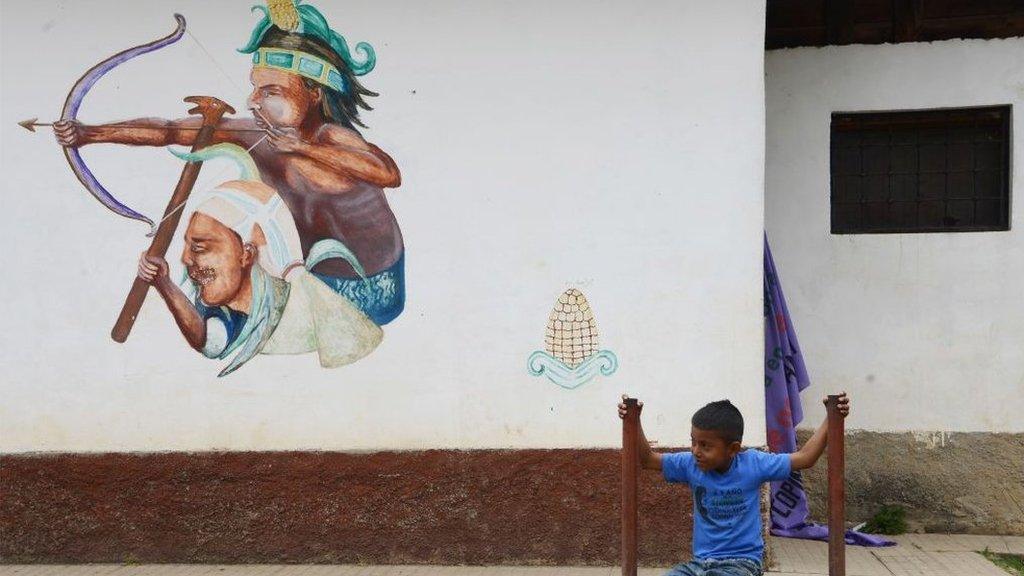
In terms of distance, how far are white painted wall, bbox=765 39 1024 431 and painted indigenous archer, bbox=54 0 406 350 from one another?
251cm

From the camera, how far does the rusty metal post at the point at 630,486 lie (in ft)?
12.1

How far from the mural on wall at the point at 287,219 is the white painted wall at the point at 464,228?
0.10 meters

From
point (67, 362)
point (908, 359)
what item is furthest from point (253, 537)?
point (908, 359)

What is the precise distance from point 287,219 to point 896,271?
3.69m

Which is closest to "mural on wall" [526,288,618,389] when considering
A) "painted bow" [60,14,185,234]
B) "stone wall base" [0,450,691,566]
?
"stone wall base" [0,450,691,566]

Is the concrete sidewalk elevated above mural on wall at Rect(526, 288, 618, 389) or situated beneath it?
situated beneath

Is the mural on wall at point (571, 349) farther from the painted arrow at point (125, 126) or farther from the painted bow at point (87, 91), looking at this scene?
the painted bow at point (87, 91)

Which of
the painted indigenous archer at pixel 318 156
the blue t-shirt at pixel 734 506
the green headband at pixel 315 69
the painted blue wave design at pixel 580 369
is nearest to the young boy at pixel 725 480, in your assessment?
the blue t-shirt at pixel 734 506

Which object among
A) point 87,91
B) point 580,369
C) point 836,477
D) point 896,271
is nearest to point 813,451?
point 836,477

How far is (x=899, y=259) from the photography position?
6.45m

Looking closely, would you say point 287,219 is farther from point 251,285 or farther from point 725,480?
point 725,480

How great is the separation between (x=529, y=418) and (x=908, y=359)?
97.6 inches

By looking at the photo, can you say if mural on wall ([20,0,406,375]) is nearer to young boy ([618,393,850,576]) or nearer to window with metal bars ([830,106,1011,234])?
young boy ([618,393,850,576])

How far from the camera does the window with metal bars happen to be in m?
6.52
